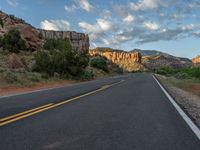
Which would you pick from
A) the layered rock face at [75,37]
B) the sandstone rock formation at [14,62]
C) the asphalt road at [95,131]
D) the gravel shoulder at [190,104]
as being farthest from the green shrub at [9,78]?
the layered rock face at [75,37]

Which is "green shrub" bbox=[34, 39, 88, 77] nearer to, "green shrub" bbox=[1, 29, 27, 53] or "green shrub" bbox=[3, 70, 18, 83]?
"green shrub" bbox=[3, 70, 18, 83]

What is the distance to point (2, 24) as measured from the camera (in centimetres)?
6706

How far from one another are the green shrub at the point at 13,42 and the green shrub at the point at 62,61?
14.0 m

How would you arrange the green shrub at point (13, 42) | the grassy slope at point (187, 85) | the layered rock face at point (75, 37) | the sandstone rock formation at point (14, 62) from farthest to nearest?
the layered rock face at point (75, 37) < the green shrub at point (13, 42) < the sandstone rock formation at point (14, 62) < the grassy slope at point (187, 85)

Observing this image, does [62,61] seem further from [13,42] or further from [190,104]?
[190,104]

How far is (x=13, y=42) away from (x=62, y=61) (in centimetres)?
1976

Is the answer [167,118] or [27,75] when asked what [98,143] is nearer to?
[167,118]

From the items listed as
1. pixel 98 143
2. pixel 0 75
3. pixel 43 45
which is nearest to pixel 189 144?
pixel 98 143

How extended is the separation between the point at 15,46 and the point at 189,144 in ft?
177

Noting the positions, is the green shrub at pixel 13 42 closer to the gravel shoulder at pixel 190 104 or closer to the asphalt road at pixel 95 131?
the gravel shoulder at pixel 190 104

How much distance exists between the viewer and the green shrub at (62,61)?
40000 millimetres

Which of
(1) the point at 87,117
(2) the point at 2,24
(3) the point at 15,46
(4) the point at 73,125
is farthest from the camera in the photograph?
(2) the point at 2,24

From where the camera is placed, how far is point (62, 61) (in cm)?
4125

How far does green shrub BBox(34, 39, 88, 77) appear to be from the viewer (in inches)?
1575
